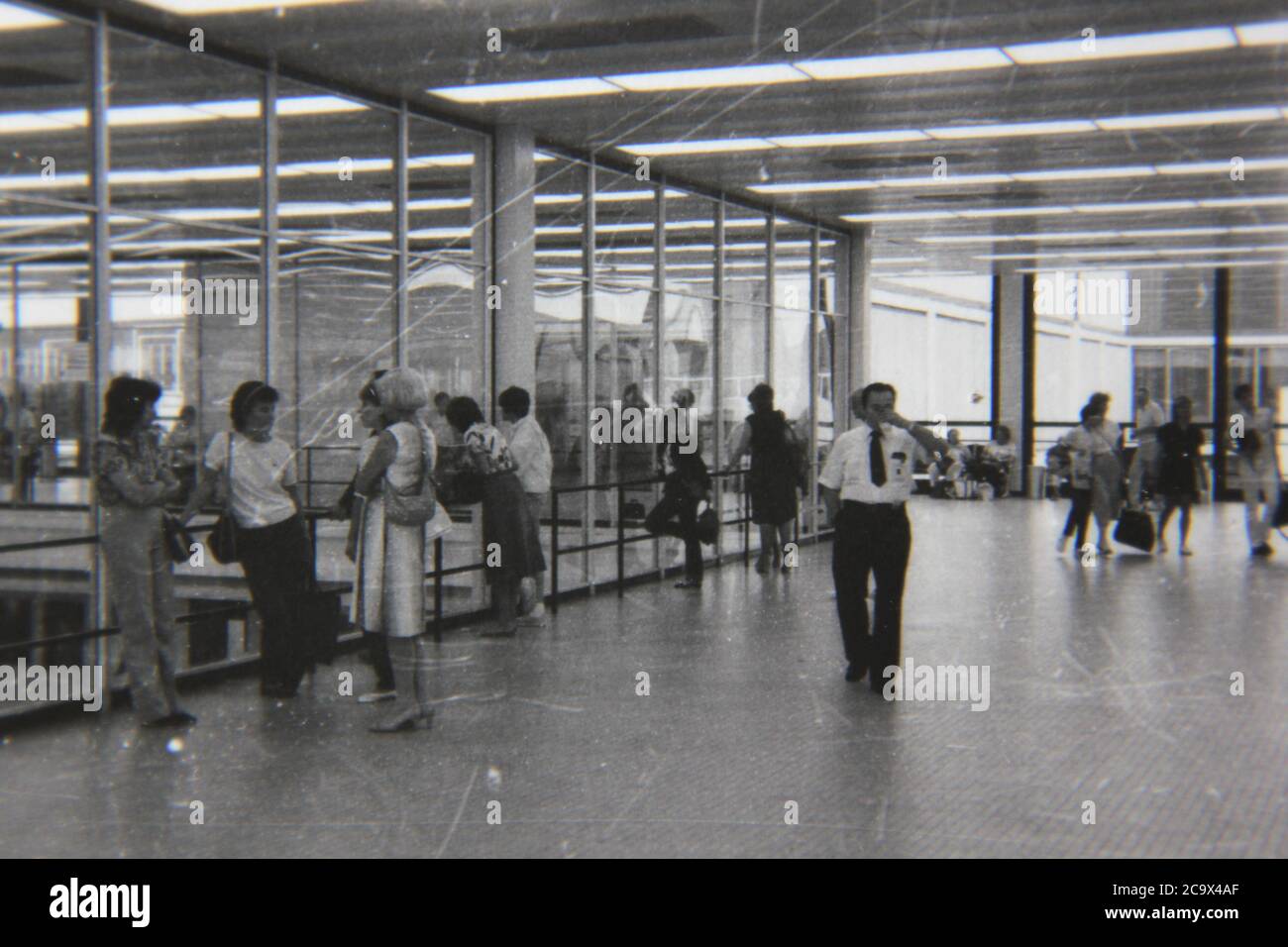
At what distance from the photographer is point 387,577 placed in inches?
261

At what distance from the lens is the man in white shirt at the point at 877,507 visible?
7852mm

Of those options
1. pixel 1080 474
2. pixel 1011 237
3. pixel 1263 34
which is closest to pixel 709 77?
pixel 1263 34

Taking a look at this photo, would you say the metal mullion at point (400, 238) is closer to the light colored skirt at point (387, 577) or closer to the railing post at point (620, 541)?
the railing post at point (620, 541)

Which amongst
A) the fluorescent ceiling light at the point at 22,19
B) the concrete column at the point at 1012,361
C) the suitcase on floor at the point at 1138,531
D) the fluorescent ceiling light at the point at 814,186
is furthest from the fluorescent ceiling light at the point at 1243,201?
the fluorescent ceiling light at the point at 22,19

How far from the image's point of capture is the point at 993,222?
720 inches

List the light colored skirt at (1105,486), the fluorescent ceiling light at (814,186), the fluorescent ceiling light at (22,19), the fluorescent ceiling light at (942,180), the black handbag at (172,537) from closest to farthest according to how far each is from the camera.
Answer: the black handbag at (172,537) < the fluorescent ceiling light at (22,19) < the fluorescent ceiling light at (942,180) < the light colored skirt at (1105,486) < the fluorescent ceiling light at (814,186)

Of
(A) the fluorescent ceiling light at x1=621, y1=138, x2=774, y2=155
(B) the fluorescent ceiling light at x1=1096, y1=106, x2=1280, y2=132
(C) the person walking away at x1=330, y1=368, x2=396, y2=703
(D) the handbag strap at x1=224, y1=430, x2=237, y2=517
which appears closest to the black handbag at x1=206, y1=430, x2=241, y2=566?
(D) the handbag strap at x1=224, y1=430, x2=237, y2=517

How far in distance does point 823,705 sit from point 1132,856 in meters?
2.79

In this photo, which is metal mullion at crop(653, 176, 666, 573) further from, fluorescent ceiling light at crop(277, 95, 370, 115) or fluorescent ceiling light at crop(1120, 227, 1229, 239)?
fluorescent ceiling light at crop(1120, 227, 1229, 239)

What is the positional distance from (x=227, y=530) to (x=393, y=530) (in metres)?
1.26

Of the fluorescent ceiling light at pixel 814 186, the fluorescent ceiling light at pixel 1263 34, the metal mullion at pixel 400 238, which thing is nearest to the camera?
the fluorescent ceiling light at pixel 1263 34

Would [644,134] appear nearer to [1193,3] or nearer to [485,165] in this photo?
[485,165]

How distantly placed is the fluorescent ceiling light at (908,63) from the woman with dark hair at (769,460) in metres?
3.78

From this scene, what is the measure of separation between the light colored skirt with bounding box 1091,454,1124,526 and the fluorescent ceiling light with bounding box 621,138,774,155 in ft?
16.1
